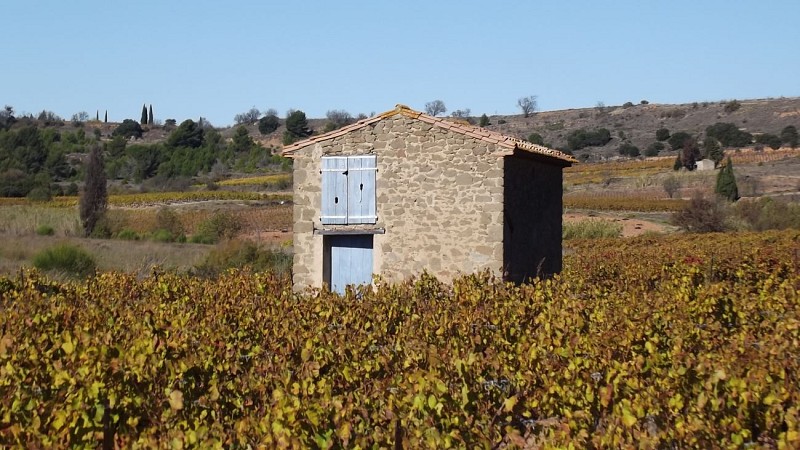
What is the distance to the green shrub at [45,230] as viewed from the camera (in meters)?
32.8

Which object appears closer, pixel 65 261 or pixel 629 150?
pixel 65 261

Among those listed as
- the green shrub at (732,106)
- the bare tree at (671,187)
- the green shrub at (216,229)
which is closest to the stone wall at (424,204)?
the green shrub at (216,229)

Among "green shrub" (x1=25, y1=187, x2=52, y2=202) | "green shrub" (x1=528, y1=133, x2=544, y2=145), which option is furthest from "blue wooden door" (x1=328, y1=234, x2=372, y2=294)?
"green shrub" (x1=528, y1=133, x2=544, y2=145)

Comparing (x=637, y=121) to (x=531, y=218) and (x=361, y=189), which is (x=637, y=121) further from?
(x=361, y=189)

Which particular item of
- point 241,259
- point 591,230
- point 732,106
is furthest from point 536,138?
point 241,259

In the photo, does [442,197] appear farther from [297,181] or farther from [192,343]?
[192,343]

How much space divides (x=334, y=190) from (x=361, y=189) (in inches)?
19.2

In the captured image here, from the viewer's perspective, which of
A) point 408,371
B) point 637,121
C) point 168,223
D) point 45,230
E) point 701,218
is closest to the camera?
point 408,371

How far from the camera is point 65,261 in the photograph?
2302 cm

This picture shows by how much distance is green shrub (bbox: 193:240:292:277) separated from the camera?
80.9 ft

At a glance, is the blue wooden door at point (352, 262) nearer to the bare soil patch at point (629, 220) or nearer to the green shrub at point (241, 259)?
the green shrub at point (241, 259)

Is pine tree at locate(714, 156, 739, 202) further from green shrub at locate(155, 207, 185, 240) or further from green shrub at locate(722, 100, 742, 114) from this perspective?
green shrub at locate(722, 100, 742, 114)

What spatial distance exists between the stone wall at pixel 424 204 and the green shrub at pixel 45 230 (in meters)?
19.3

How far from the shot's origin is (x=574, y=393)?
8023mm
